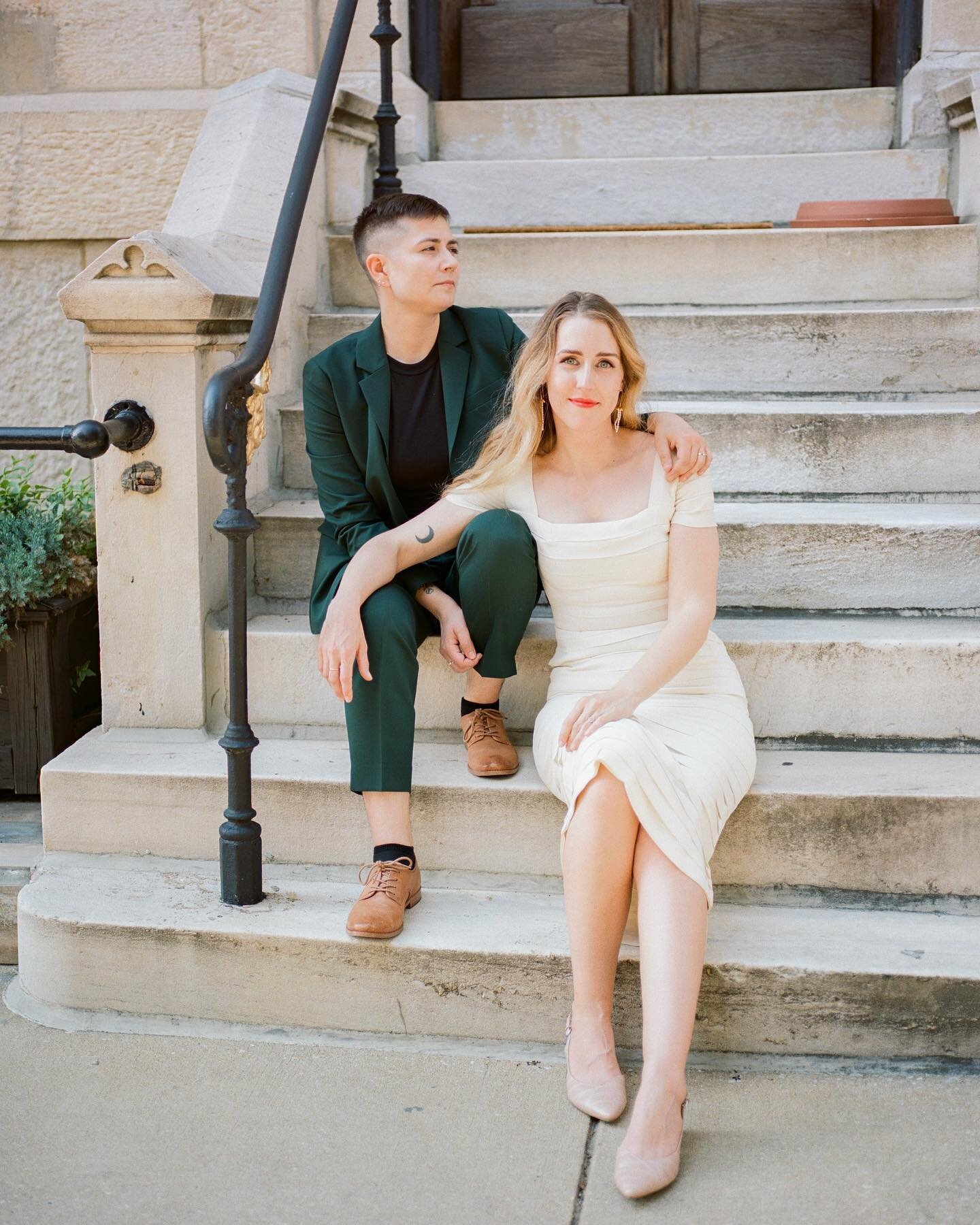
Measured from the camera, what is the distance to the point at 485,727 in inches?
112

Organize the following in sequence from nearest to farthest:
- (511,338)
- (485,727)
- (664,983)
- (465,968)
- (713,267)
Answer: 1. (664,983)
2. (465,968)
3. (485,727)
4. (511,338)
5. (713,267)

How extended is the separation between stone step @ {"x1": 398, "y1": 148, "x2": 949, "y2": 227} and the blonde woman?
73.2 inches

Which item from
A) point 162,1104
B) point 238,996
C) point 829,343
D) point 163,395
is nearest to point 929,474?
point 829,343

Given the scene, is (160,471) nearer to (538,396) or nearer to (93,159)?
(538,396)

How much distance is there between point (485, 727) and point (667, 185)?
2.39 metres

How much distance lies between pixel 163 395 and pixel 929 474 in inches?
75.0

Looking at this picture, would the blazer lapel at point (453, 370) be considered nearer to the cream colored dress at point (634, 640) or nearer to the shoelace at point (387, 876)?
the cream colored dress at point (634, 640)

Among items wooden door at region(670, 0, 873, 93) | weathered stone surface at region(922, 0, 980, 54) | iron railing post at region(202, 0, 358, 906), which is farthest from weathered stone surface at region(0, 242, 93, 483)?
weathered stone surface at region(922, 0, 980, 54)

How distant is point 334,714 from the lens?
307 cm

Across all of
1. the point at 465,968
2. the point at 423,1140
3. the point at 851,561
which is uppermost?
the point at 851,561

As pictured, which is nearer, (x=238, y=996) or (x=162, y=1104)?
(x=162, y=1104)

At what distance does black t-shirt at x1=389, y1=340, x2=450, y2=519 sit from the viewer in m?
2.99

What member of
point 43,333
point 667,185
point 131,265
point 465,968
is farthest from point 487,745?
point 43,333

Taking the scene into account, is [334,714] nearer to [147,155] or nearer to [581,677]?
[581,677]
